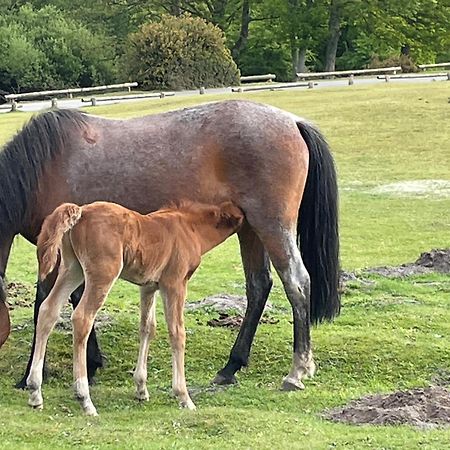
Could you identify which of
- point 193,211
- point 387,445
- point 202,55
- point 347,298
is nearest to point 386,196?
point 347,298

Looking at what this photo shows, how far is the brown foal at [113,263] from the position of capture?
19.9 ft

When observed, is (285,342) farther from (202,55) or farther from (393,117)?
(202,55)

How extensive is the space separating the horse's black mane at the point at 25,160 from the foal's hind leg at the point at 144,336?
114cm

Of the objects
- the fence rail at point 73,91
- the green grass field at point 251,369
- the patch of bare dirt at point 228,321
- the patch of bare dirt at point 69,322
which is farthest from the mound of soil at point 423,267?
the fence rail at point 73,91

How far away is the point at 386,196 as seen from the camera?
19375 mm

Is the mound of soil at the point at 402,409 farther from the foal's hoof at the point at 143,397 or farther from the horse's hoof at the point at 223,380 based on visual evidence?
the foal's hoof at the point at 143,397

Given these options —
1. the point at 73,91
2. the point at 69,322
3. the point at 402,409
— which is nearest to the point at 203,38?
the point at 73,91

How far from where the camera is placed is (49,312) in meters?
6.38

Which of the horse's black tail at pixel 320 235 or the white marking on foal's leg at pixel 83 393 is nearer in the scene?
the white marking on foal's leg at pixel 83 393

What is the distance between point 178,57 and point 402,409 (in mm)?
39205

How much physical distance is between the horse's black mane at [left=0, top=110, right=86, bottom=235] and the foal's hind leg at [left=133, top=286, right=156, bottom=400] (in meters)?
1.14

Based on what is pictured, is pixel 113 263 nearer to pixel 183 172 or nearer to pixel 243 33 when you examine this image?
pixel 183 172

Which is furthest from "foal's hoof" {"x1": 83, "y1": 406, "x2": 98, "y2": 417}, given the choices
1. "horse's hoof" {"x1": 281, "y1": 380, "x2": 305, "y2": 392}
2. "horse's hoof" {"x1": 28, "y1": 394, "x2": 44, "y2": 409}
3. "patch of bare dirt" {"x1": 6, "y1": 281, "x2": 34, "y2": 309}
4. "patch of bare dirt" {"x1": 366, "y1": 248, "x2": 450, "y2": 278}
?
"patch of bare dirt" {"x1": 366, "y1": 248, "x2": 450, "y2": 278}

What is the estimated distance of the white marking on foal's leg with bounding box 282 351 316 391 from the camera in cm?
684
